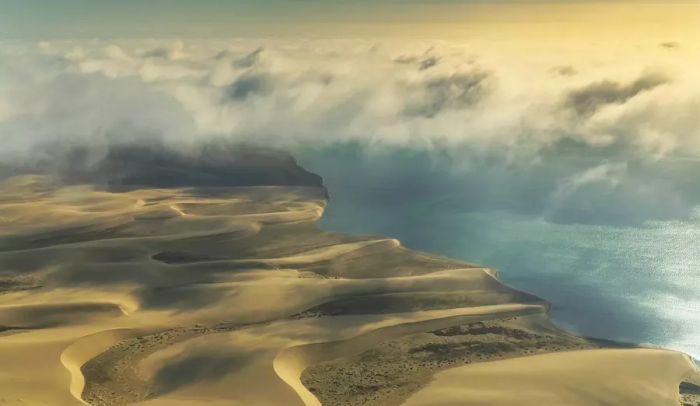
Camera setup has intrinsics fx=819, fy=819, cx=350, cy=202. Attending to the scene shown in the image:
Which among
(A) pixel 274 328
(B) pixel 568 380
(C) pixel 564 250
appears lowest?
→ (B) pixel 568 380

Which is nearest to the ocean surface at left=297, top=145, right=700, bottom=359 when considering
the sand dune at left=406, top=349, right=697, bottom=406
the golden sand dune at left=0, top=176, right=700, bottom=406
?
the golden sand dune at left=0, top=176, right=700, bottom=406

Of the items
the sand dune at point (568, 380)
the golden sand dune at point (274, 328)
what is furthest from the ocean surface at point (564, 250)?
the sand dune at point (568, 380)

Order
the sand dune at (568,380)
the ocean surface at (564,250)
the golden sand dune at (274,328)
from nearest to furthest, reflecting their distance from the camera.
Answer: the sand dune at (568,380) < the golden sand dune at (274,328) < the ocean surface at (564,250)

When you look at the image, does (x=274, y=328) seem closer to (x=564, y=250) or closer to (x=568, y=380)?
(x=568, y=380)

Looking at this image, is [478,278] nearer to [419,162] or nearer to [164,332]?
[164,332]

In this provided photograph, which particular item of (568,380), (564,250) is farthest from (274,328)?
(564,250)

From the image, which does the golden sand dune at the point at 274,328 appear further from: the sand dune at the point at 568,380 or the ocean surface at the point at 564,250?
the ocean surface at the point at 564,250
